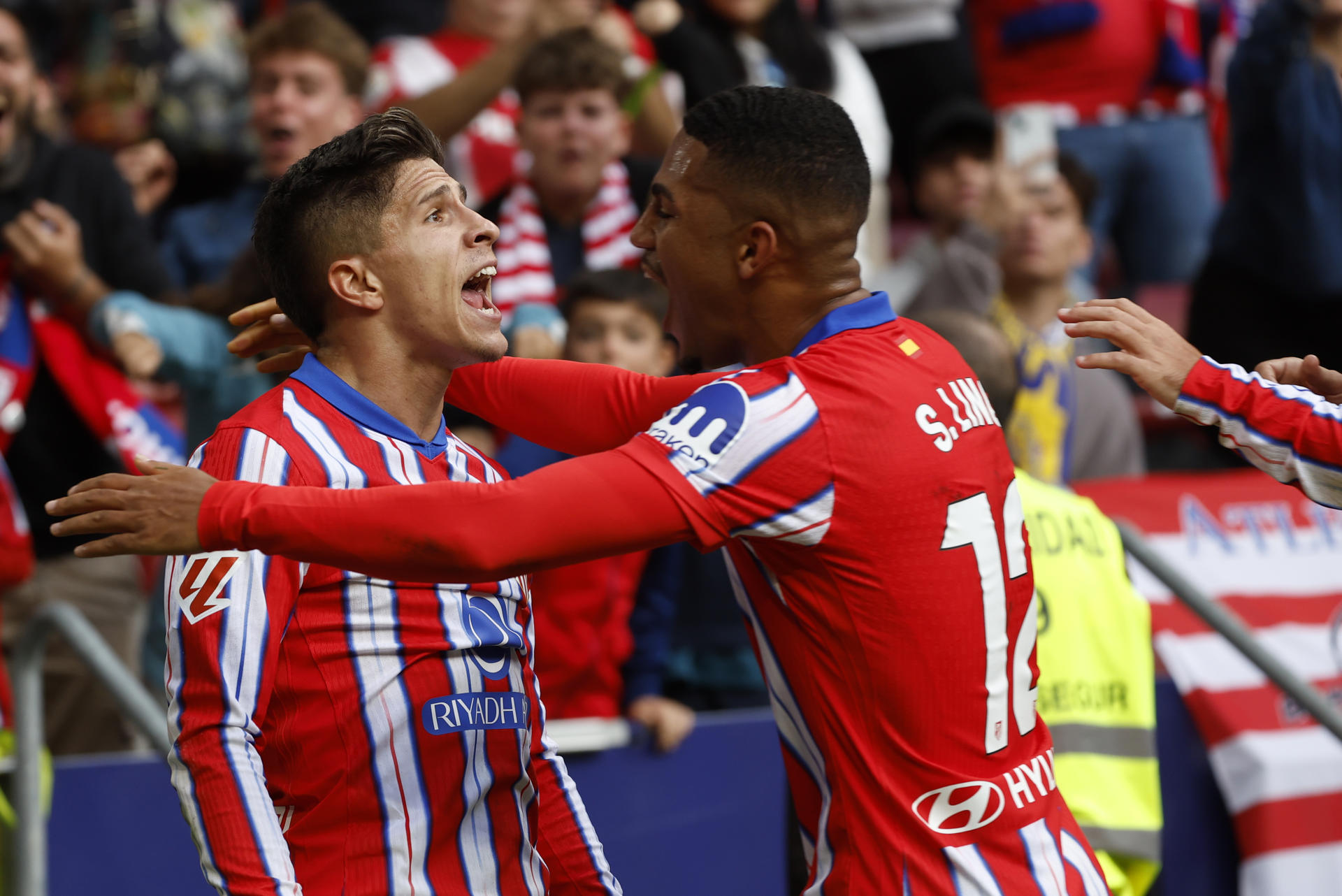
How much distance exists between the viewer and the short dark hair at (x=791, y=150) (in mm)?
2404

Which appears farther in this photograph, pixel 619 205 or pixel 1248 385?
pixel 619 205

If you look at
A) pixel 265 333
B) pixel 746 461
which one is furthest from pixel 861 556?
pixel 265 333

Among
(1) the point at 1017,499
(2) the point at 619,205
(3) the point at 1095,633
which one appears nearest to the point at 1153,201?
(2) the point at 619,205

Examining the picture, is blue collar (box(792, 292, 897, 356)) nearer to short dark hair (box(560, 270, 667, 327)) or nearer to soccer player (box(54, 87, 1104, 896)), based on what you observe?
soccer player (box(54, 87, 1104, 896))

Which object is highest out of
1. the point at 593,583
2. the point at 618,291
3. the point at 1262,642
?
the point at 618,291

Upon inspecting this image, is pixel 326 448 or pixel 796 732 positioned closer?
pixel 326 448

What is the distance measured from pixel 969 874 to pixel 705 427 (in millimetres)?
755

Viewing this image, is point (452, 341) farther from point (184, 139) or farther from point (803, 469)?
point (184, 139)

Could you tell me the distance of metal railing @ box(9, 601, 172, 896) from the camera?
3.64m

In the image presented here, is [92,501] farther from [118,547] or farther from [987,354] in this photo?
[987,354]

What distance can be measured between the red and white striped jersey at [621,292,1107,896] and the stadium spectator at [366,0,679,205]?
3.39m

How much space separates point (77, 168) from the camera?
499 centimetres

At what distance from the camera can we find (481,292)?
2.51m

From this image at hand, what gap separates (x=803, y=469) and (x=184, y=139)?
502cm
